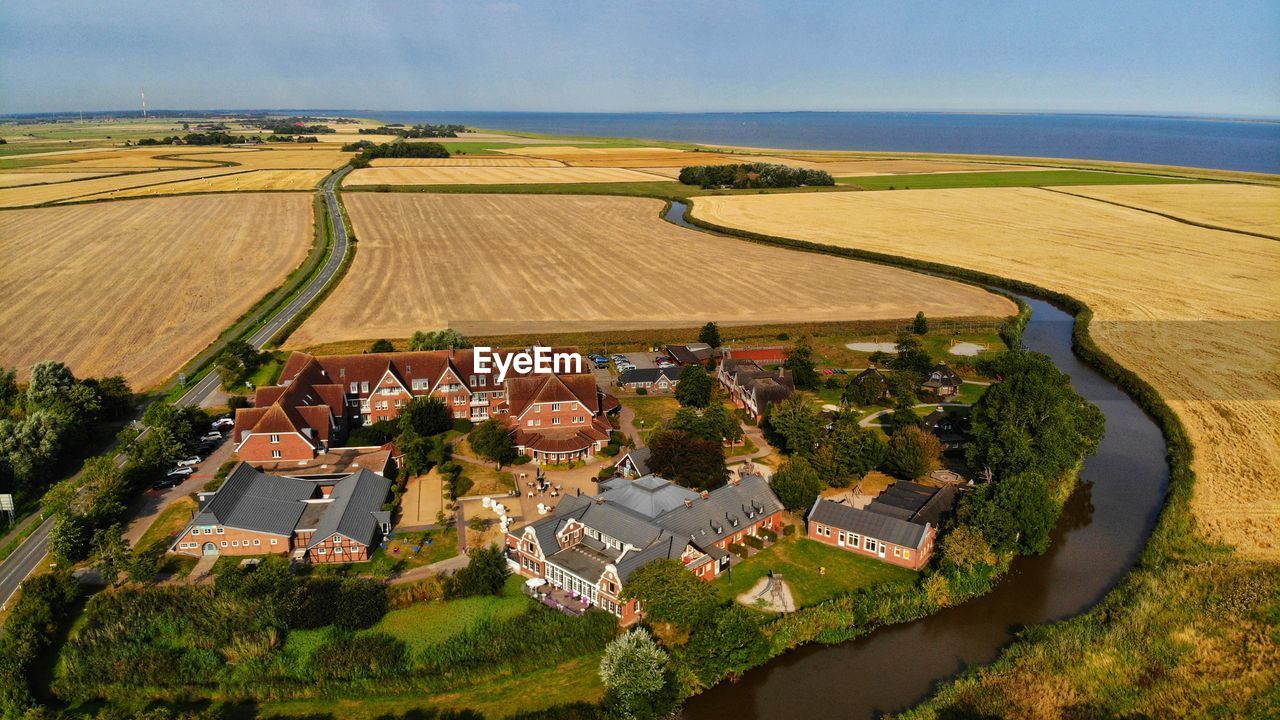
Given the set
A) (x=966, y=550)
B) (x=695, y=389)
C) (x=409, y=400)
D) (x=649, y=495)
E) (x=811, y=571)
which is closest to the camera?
(x=966, y=550)

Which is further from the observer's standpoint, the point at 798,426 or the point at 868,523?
the point at 798,426

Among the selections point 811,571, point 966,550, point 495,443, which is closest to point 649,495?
point 811,571

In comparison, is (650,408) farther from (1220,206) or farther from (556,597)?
(1220,206)

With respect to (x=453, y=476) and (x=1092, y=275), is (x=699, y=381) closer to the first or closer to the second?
(x=453, y=476)

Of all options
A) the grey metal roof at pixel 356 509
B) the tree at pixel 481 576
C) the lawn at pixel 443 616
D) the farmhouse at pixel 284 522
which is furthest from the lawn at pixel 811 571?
the farmhouse at pixel 284 522

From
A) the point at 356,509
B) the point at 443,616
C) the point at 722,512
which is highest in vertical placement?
the point at 722,512

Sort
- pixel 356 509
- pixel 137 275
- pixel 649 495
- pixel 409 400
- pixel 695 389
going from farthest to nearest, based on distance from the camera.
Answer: pixel 137 275 → pixel 695 389 → pixel 409 400 → pixel 649 495 → pixel 356 509

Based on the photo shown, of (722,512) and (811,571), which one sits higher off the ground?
(722,512)
